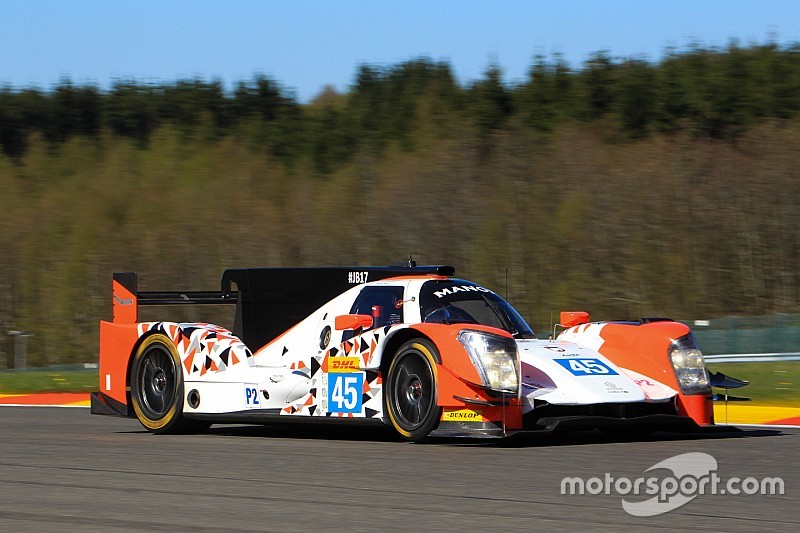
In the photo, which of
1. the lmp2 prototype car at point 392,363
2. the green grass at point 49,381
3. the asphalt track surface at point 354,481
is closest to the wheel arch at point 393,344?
the lmp2 prototype car at point 392,363

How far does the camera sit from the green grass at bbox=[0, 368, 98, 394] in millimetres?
21156

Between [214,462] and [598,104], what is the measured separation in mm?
42560

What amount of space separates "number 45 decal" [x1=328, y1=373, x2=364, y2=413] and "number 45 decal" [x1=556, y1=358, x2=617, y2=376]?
5.32 ft

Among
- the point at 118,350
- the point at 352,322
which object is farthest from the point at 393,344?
the point at 118,350

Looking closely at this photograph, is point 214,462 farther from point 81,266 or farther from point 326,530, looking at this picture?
point 81,266

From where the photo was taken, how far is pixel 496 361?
9547 mm

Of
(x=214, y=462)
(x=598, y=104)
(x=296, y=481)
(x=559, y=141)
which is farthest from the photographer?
(x=598, y=104)

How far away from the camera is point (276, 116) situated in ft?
190

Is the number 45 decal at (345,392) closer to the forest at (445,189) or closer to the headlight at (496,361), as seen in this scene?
the headlight at (496,361)

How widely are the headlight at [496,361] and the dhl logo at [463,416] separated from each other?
0.26 meters

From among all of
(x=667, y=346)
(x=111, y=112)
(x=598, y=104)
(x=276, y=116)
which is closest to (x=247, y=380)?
(x=667, y=346)

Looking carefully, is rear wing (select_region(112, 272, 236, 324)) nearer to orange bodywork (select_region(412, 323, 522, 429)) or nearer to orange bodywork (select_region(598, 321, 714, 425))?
orange bodywork (select_region(412, 323, 522, 429))

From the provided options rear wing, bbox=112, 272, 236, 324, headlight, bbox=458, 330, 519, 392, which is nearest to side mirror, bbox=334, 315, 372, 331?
headlight, bbox=458, 330, 519, 392

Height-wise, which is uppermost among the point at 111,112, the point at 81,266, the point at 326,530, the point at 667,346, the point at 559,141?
the point at 111,112
